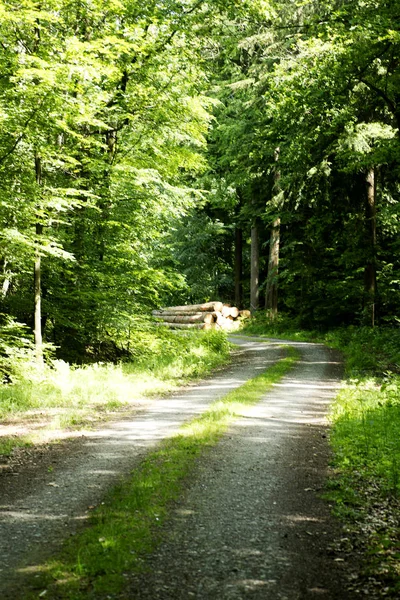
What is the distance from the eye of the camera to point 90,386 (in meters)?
12.6

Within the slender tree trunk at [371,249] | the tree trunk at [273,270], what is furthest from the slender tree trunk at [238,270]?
the slender tree trunk at [371,249]

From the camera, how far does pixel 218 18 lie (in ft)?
53.0

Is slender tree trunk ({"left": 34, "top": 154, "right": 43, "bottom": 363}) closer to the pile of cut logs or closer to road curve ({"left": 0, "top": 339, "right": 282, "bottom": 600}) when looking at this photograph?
Result: road curve ({"left": 0, "top": 339, "right": 282, "bottom": 600})

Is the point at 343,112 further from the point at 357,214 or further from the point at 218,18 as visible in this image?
the point at 357,214

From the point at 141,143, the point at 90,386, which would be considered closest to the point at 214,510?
the point at 90,386

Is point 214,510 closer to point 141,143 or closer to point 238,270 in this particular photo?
point 141,143

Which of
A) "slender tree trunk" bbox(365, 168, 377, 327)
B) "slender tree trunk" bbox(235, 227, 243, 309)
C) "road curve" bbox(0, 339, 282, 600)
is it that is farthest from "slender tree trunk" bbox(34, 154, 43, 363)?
"slender tree trunk" bbox(235, 227, 243, 309)

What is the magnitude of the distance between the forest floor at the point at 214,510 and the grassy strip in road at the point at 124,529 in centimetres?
12

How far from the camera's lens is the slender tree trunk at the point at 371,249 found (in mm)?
21953

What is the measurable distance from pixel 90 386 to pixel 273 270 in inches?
767

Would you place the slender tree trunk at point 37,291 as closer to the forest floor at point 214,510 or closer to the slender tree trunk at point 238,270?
the forest floor at point 214,510

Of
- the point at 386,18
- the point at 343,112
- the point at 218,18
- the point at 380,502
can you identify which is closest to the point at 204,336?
the point at 343,112

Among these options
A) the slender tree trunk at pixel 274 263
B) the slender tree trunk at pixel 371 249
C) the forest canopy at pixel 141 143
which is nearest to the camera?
the forest canopy at pixel 141 143

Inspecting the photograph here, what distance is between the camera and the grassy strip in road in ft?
13.5
